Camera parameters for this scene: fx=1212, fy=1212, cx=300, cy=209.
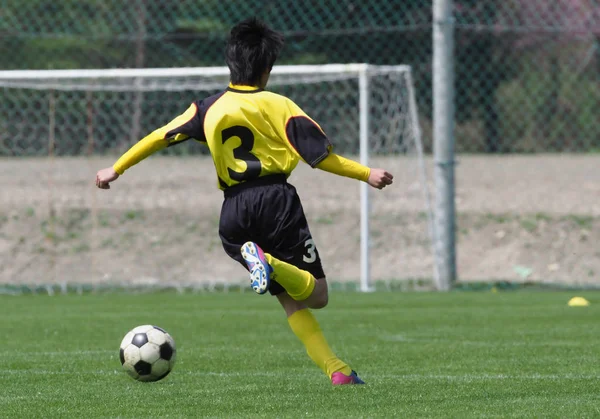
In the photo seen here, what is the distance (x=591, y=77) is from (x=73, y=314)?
13332mm

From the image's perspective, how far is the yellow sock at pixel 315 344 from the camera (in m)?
5.50

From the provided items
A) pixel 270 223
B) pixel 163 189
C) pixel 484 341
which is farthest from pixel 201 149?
pixel 270 223

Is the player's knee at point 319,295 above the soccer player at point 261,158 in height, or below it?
below

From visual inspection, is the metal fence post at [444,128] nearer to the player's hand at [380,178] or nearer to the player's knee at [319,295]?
the player's knee at [319,295]

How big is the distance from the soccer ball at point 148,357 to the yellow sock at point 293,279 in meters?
0.68

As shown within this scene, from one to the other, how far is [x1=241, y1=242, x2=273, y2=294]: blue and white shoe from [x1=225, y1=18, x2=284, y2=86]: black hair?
31.9 inches

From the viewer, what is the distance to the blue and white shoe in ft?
16.9

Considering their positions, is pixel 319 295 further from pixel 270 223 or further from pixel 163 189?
pixel 163 189

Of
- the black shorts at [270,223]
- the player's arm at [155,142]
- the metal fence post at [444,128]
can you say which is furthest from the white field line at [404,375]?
the metal fence post at [444,128]

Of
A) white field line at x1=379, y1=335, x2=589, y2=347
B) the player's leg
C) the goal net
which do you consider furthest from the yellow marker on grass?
the player's leg

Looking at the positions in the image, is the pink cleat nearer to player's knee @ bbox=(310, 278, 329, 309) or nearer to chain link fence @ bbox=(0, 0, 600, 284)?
player's knee @ bbox=(310, 278, 329, 309)

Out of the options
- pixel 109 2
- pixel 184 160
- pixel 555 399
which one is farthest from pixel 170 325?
pixel 109 2

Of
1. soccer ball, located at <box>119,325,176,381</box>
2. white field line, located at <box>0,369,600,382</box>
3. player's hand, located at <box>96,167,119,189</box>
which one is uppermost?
player's hand, located at <box>96,167,119,189</box>

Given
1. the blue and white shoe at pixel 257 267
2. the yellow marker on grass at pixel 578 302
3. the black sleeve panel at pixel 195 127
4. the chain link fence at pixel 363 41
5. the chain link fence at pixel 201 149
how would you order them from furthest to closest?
1. the chain link fence at pixel 363 41
2. the chain link fence at pixel 201 149
3. the yellow marker on grass at pixel 578 302
4. the black sleeve panel at pixel 195 127
5. the blue and white shoe at pixel 257 267
